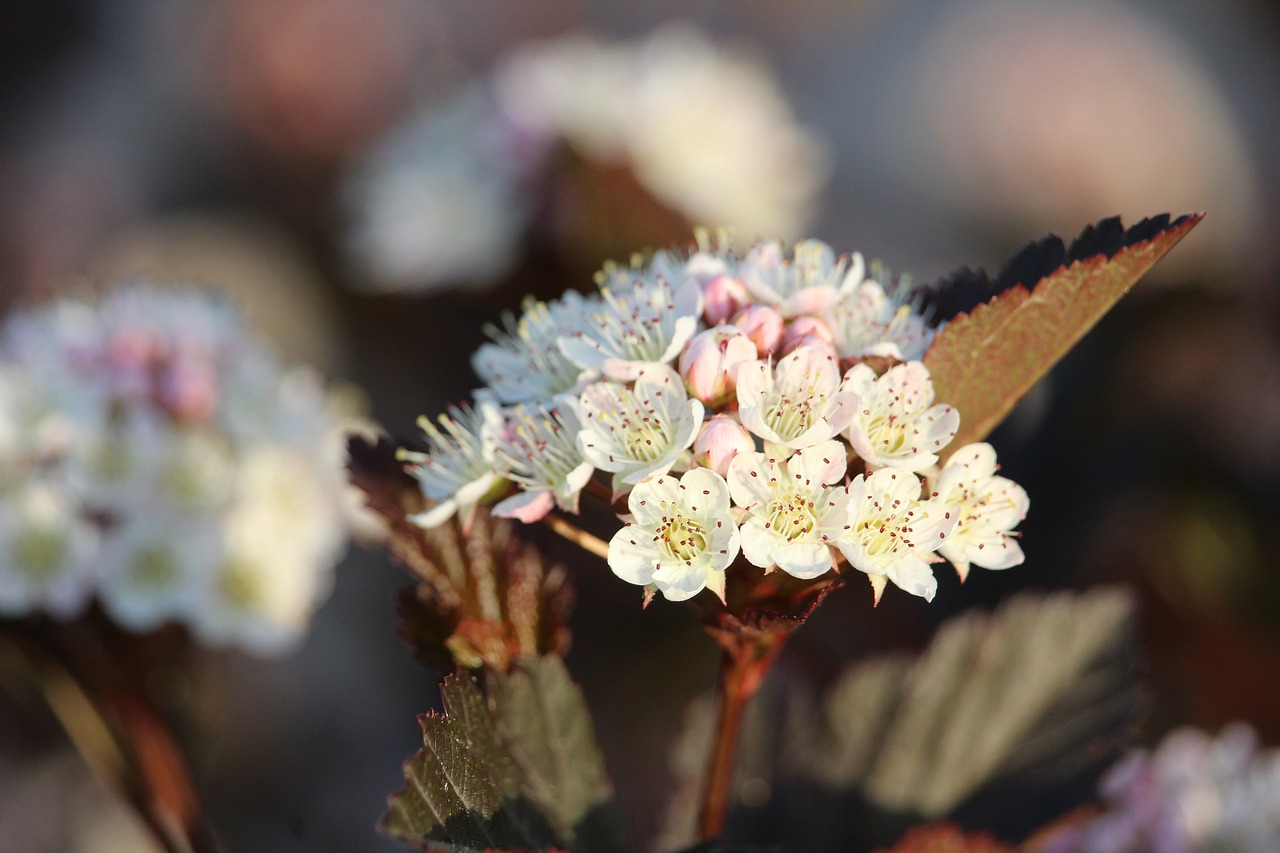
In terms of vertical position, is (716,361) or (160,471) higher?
(160,471)

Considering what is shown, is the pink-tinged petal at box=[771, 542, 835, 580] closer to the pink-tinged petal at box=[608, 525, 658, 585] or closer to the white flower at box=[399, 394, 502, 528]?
the pink-tinged petal at box=[608, 525, 658, 585]

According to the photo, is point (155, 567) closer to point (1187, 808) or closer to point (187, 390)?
point (187, 390)

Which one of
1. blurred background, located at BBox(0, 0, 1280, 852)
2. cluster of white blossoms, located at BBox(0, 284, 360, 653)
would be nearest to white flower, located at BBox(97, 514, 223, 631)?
cluster of white blossoms, located at BBox(0, 284, 360, 653)

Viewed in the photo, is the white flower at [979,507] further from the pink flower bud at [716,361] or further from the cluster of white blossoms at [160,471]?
the cluster of white blossoms at [160,471]

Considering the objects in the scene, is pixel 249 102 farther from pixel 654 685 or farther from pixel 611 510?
pixel 611 510

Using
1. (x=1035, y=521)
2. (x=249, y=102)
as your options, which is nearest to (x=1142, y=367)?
(x=1035, y=521)

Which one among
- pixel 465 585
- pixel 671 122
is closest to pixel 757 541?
pixel 465 585
